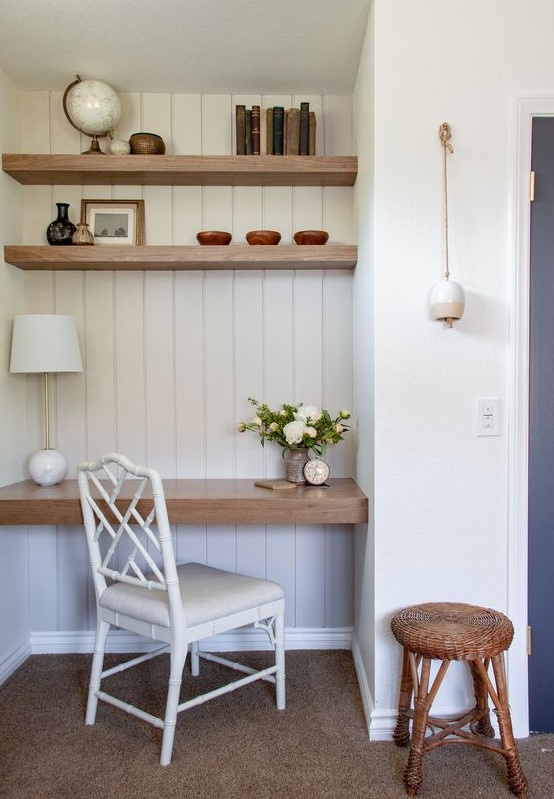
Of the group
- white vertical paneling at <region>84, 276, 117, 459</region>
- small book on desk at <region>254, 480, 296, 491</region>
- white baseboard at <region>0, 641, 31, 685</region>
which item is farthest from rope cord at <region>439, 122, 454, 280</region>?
white baseboard at <region>0, 641, 31, 685</region>

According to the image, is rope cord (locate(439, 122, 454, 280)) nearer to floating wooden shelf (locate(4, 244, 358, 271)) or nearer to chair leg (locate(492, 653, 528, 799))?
floating wooden shelf (locate(4, 244, 358, 271))

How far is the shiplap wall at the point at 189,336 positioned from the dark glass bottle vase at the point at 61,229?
0.13 metres

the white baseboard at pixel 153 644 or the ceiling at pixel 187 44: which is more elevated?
the ceiling at pixel 187 44

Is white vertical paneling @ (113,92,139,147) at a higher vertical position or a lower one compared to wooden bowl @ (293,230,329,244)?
higher

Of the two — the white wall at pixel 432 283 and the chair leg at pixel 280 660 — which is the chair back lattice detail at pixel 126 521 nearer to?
the chair leg at pixel 280 660

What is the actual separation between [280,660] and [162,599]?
0.52 meters

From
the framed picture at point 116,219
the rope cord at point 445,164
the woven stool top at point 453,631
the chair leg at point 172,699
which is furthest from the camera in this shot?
the framed picture at point 116,219

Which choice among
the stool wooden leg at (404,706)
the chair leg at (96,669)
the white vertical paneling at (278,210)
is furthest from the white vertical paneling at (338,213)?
the chair leg at (96,669)

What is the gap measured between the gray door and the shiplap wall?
0.87 metres

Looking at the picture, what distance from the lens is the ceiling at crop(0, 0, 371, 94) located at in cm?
215

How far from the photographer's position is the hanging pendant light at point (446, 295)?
196 cm

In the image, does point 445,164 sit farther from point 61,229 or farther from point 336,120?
point 61,229

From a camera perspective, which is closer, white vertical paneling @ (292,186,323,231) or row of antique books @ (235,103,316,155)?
row of antique books @ (235,103,316,155)

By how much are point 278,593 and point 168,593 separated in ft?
1.50
